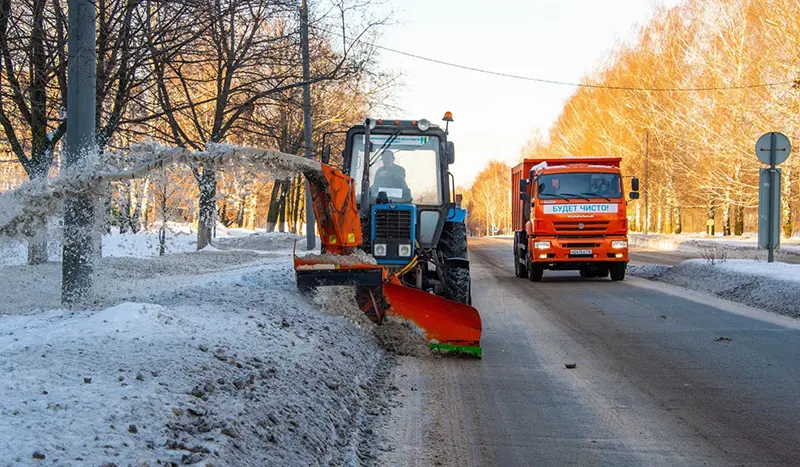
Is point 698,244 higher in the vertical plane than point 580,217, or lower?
lower

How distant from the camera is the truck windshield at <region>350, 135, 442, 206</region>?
1129 cm

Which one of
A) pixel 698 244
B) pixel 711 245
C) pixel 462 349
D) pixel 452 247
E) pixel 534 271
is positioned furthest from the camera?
Result: pixel 698 244

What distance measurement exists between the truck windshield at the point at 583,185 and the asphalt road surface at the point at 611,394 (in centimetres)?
607

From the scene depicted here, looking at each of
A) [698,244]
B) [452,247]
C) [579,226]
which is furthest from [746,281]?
[698,244]

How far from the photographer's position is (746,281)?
1438cm

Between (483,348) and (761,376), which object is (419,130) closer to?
(483,348)

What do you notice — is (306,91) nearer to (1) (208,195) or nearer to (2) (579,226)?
(2) (579,226)

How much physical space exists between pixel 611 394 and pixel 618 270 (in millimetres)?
11437

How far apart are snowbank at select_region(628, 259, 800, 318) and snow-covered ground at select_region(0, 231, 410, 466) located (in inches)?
276

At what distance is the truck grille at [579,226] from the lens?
17.5 metres

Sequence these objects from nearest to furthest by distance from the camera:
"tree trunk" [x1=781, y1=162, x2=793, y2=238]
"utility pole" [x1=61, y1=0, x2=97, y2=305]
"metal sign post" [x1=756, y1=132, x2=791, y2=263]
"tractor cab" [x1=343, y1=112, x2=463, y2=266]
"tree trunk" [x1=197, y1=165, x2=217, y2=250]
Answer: "tree trunk" [x1=197, y1=165, x2=217, y2=250] → "utility pole" [x1=61, y1=0, x2=97, y2=305] → "tractor cab" [x1=343, y1=112, x2=463, y2=266] → "metal sign post" [x1=756, y1=132, x2=791, y2=263] → "tree trunk" [x1=781, y1=162, x2=793, y2=238]

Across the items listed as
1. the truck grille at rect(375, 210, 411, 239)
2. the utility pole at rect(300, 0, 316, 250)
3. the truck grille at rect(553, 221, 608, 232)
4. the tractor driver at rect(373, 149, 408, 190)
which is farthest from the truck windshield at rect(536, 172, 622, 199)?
the truck grille at rect(375, 210, 411, 239)

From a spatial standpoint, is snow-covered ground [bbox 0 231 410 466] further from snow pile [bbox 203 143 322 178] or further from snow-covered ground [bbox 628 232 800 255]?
snow-covered ground [bbox 628 232 800 255]

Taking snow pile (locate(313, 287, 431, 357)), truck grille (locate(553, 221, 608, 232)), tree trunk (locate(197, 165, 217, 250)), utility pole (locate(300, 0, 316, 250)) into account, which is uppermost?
utility pole (locate(300, 0, 316, 250))
